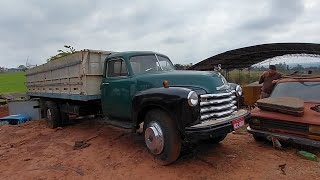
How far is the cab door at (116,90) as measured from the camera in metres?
6.56

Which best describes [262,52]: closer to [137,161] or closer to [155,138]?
[137,161]

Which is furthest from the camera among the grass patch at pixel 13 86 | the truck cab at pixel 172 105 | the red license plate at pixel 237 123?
the grass patch at pixel 13 86

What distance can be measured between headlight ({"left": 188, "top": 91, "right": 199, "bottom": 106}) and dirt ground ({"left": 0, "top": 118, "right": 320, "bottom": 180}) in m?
1.18

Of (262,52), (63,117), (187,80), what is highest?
(262,52)

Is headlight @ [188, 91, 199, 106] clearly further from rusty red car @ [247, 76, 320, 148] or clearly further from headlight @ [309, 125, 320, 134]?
headlight @ [309, 125, 320, 134]

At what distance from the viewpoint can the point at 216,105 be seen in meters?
5.42

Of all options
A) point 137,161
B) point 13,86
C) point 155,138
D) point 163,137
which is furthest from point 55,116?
point 13,86

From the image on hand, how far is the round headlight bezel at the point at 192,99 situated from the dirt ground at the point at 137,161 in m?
1.18

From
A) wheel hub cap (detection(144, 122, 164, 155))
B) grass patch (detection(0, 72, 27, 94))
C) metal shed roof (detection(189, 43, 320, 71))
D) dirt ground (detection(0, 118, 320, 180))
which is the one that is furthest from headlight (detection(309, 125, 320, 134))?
grass patch (detection(0, 72, 27, 94))

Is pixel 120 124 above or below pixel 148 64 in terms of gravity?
below

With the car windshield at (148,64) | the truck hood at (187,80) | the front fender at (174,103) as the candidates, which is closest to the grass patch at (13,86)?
the car windshield at (148,64)

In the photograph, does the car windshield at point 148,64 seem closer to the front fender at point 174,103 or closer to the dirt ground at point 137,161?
the front fender at point 174,103

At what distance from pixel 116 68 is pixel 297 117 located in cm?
398

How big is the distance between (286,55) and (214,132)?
1949 centimetres
